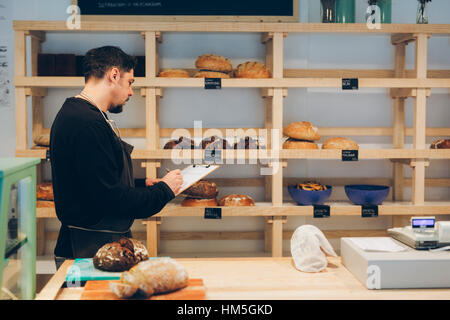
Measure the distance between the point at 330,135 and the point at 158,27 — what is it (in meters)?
1.39

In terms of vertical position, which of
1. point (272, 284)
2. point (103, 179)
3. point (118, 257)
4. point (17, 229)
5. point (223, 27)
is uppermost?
point (223, 27)

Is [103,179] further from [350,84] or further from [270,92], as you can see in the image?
[350,84]

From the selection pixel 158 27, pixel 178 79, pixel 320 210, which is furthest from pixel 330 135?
pixel 158 27

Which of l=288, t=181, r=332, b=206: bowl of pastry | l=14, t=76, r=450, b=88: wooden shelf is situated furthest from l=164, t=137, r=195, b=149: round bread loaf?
l=288, t=181, r=332, b=206: bowl of pastry

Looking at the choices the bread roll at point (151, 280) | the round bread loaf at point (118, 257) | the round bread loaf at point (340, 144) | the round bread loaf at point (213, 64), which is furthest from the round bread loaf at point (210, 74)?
the bread roll at point (151, 280)

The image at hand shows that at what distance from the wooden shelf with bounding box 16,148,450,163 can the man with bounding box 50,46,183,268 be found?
67 centimetres

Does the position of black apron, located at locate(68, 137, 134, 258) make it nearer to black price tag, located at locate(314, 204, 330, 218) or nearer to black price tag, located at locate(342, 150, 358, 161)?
black price tag, located at locate(314, 204, 330, 218)

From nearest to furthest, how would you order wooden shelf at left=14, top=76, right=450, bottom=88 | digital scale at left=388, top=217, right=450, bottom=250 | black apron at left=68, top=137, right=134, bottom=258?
digital scale at left=388, top=217, right=450, bottom=250 → black apron at left=68, top=137, right=134, bottom=258 → wooden shelf at left=14, top=76, right=450, bottom=88

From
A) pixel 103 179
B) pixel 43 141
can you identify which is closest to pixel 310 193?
pixel 103 179

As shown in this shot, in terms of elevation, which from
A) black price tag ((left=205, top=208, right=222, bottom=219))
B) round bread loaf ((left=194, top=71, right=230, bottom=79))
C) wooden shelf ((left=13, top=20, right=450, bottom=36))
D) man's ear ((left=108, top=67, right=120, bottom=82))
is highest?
wooden shelf ((left=13, top=20, right=450, bottom=36))

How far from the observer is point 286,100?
3283 mm

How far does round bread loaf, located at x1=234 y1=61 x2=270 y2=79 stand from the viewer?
2904 mm

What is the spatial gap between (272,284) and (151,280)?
442 millimetres
